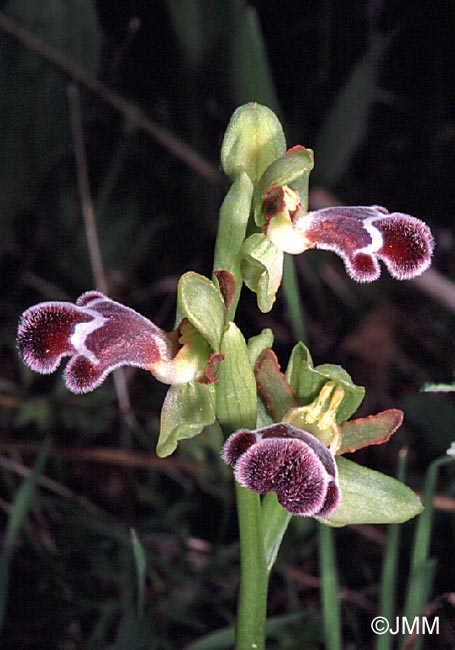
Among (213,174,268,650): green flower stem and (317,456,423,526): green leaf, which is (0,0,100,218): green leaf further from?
(317,456,423,526): green leaf

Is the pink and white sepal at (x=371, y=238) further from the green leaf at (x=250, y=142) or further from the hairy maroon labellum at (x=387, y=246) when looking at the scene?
the green leaf at (x=250, y=142)

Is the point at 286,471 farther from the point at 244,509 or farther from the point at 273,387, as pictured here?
the point at 273,387

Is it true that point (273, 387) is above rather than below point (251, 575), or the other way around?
above

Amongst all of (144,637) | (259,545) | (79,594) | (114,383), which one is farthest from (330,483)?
(114,383)

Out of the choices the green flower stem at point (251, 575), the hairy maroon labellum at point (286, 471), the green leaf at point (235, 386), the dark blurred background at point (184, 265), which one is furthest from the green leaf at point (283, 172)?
the dark blurred background at point (184, 265)

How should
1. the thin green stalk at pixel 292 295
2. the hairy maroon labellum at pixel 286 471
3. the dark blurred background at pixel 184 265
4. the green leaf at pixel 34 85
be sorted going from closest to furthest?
the hairy maroon labellum at pixel 286 471 < the thin green stalk at pixel 292 295 < the dark blurred background at pixel 184 265 < the green leaf at pixel 34 85

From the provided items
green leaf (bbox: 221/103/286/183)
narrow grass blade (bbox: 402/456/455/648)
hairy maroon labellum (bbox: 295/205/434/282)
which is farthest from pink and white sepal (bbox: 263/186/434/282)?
narrow grass blade (bbox: 402/456/455/648)

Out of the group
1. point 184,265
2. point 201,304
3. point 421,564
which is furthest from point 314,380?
point 184,265
